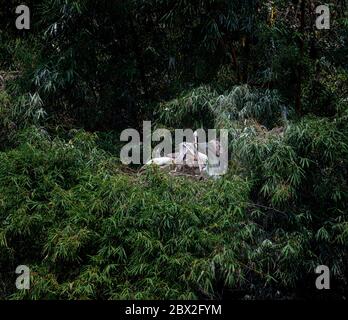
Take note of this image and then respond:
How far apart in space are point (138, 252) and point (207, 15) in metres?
2.63

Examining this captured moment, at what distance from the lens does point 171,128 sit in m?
5.36

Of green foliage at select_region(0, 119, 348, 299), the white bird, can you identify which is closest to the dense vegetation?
green foliage at select_region(0, 119, 348, 299)

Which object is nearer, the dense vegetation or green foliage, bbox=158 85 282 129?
the dense vegetation

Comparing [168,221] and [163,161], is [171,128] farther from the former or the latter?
[168,221]

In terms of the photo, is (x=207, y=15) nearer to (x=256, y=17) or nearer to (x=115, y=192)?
(x=256, y=17)

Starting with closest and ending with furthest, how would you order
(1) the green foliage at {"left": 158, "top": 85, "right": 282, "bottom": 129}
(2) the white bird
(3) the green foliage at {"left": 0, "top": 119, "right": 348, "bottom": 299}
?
(3) the green foliage at {"left": 0, "top": 119, "right": 348, "bottom": 299} < (2) the white bird < (1) the green foliage at {"left": 158, "top": 85, "right": 282, "bottom": 129}

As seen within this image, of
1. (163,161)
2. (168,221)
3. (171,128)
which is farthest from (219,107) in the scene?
(168,221)

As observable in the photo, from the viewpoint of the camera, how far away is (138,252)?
163 inches

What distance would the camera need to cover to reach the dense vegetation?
4180mm

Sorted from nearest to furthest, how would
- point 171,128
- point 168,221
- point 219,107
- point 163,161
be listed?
point 168,221, point 163,161, point 219,107, point 171,128

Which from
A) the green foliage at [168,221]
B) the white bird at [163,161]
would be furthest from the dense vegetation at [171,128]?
the white bird at [163,161]

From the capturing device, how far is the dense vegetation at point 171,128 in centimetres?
418

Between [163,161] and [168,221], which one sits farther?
[163,161]

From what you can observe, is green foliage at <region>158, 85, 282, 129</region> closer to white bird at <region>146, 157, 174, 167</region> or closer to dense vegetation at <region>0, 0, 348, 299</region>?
dense vegetation at <region>0, 0, 348, 299</region>
